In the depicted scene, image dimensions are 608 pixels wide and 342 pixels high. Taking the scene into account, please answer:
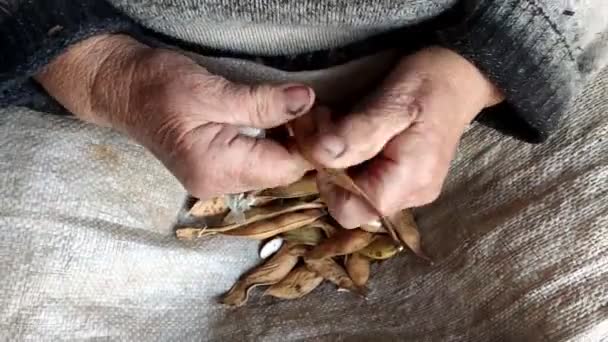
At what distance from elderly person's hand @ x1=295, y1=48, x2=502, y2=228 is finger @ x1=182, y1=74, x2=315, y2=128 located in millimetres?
26

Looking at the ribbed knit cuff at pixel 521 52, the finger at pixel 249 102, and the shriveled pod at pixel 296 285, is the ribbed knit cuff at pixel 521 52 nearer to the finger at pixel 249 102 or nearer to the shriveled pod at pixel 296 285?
the finger at pixel 249 102

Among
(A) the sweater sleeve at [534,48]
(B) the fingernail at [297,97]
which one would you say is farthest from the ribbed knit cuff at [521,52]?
(B) the fingernail at [297,97]

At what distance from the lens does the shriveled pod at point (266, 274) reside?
37.8 inches

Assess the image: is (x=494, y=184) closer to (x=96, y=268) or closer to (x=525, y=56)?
(x=525, y=56)

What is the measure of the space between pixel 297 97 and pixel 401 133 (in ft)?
0.30

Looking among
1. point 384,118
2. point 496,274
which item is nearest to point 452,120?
point 384,118

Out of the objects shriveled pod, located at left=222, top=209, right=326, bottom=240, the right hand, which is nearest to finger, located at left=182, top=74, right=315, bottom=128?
the right hand

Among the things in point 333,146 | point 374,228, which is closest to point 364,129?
point 333,146

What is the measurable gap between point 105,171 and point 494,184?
0.38 metres

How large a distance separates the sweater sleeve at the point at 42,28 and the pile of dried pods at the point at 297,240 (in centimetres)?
24

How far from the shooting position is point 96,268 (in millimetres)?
881

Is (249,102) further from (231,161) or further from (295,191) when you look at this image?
(295,191)

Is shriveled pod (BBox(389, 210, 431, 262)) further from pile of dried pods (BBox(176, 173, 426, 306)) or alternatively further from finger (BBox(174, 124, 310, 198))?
finger (BBox(174, 124, 310, 198))

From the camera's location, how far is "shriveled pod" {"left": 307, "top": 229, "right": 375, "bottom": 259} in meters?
0.93
